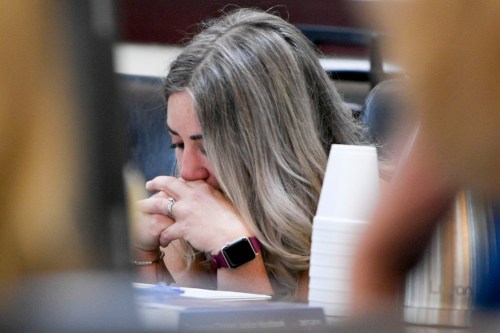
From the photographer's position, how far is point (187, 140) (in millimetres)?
2033

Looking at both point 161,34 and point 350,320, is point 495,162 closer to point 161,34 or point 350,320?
point 350,320

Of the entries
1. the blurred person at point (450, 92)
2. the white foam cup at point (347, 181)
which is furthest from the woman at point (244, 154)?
the blurred person at point (450, 92)

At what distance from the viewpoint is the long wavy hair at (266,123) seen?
1.96 metres

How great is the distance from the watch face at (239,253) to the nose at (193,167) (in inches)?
7.7

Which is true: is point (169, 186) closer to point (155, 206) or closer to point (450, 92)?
point (155, 206)

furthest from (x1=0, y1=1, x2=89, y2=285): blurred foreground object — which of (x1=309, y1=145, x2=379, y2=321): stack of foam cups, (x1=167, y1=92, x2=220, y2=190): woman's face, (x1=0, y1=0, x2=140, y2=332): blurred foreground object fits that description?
(x1=167, y1=92, x2=220, y2=190): woman's face

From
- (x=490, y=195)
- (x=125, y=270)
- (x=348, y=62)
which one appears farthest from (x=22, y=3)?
(x=348, y=62)

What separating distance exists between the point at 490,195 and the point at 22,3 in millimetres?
244

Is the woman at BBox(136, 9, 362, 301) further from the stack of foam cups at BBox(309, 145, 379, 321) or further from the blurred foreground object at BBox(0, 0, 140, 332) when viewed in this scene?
the blurred foreground object at BBox(0, 0, 140, 332)

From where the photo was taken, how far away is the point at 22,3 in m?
0.46

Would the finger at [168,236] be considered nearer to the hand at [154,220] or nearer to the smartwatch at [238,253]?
the hand at [154,220]

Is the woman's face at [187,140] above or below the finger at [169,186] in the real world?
above

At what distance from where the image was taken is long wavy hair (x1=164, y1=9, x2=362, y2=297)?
1.96 m

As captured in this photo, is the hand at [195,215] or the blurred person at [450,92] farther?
the hand at [195,215]
